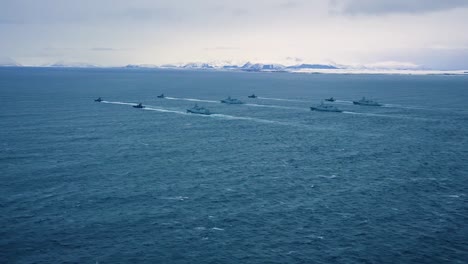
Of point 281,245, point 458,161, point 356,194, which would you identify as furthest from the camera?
point 458,161

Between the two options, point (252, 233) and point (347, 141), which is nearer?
point (252, 233)

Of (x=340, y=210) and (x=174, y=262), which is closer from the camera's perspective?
(x=174, y=262)

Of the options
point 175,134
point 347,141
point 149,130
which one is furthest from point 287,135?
point 149,130

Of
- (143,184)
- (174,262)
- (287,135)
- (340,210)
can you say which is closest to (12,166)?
(143,184)

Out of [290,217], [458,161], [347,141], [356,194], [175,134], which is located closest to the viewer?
[290,217]

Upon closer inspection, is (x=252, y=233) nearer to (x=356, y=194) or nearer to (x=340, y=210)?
(x=340, y=210)

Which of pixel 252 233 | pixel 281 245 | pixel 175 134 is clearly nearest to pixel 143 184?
pixel 252 233

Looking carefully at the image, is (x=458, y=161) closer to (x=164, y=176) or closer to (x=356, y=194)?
(x=356, y=194)

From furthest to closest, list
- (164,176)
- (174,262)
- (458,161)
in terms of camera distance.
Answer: (458,161), (164,176), (174,262)

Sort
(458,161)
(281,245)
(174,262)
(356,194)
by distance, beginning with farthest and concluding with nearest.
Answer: (458,161)
(356,194)
(281,245)
(174,262)
